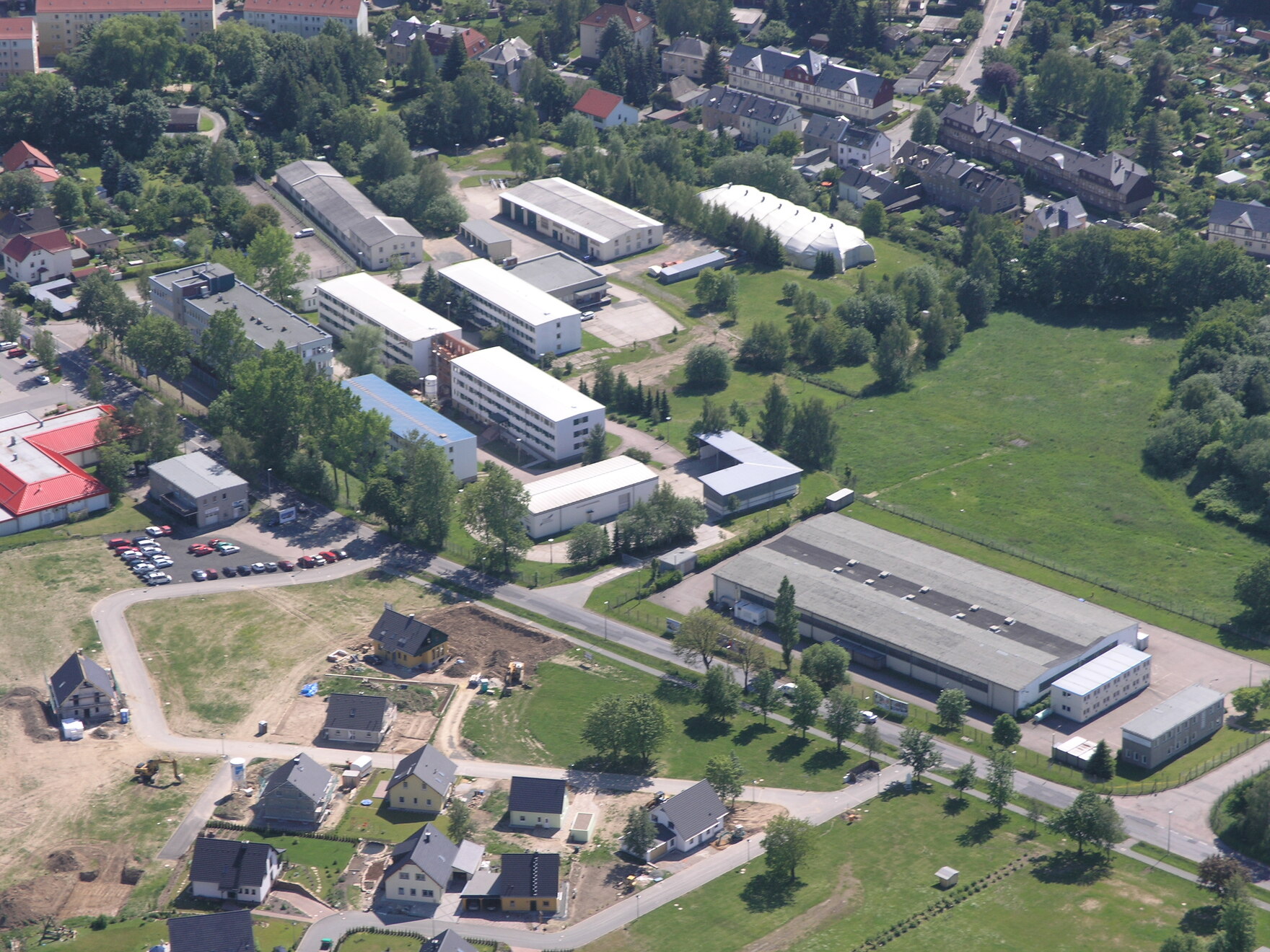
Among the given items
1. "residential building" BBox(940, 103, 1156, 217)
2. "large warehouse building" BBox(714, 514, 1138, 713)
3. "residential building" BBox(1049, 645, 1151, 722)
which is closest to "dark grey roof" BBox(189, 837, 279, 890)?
"large warehouse building" BBox(714, 514, 1138, 713)

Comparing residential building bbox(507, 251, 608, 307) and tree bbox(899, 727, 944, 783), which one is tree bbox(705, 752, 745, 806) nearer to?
tree bbox(899, 727, 944, 783)

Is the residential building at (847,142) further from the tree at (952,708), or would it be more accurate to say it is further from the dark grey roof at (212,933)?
the dark grey roof at (212,933)

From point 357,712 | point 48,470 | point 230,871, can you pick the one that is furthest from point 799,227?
point 230,871

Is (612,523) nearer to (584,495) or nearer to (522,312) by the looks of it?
(584,495)

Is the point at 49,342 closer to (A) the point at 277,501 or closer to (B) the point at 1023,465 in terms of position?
(A) the point at 277,501

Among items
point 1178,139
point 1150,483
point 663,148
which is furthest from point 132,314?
point 1178,139

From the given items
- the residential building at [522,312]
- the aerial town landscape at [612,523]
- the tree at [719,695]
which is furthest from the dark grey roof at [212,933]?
the residential building at [522,312]
